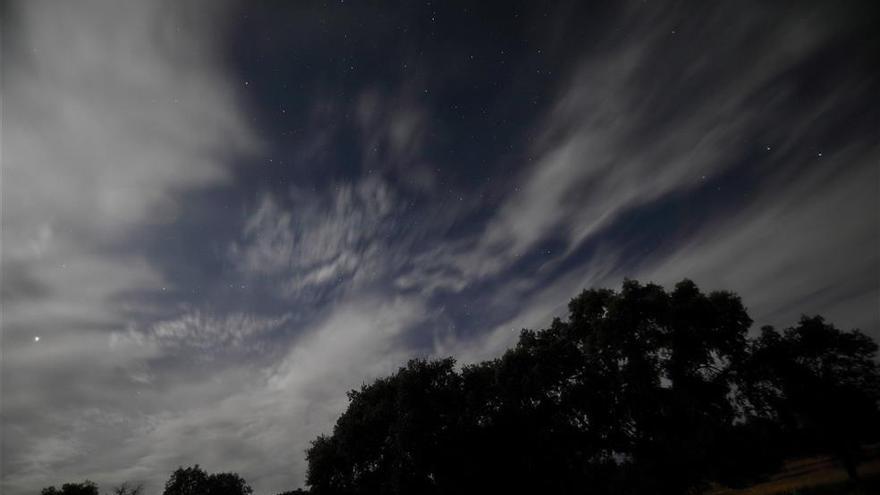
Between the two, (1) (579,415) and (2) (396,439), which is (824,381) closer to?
(1) (579,415)

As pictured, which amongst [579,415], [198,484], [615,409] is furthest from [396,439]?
[198,484]

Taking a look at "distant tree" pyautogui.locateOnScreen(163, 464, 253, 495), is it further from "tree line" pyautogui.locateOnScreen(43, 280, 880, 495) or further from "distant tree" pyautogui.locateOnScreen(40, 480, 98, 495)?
"tree line" pyautogui.locateOnScreen(43, 280, 880, 495)

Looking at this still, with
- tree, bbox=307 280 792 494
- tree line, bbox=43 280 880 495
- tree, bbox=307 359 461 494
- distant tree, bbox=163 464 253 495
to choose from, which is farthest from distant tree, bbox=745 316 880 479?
distant tree, bbox=163 464 253 495

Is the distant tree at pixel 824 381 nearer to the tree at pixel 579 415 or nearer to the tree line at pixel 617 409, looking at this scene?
the tree line at pixel 617 409

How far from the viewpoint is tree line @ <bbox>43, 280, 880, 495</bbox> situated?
30.1m

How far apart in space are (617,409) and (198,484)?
101 metres

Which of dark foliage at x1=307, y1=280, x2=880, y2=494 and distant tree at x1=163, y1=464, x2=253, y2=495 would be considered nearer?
dark foliage at x1=307, y1=280, x2=880, y2=494

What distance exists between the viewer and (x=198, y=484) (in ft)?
281

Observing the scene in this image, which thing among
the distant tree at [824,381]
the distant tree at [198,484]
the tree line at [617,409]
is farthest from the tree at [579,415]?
the distant tree at [198,484]

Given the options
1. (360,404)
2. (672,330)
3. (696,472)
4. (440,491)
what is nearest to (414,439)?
(440,491)

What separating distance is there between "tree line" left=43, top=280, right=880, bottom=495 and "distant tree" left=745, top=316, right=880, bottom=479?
15cm

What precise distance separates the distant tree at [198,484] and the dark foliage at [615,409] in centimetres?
6398

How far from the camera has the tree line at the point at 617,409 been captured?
30109 mm

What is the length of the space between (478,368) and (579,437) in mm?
13879
